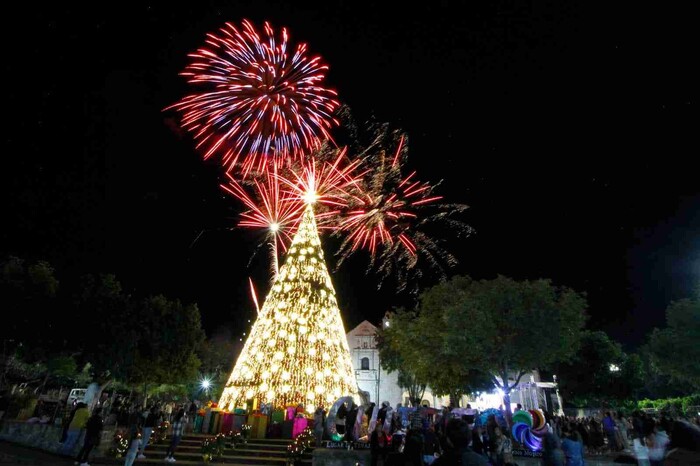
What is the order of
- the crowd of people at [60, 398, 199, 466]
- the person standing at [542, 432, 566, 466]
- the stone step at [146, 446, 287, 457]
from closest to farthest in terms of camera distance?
the person standing at [542, 432, 566, 466] < the crowd of people at [60, 398, 199, 466] < the stone step at [146, 446, 287, 457]

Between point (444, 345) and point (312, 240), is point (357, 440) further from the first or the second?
point (444, 345)

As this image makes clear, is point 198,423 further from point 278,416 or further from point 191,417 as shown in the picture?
point 278,416

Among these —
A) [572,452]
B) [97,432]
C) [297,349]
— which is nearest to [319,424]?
[297,349]

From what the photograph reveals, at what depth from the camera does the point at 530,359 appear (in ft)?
80.5

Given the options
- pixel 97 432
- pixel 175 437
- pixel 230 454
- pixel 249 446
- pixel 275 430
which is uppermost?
pixel 275 430

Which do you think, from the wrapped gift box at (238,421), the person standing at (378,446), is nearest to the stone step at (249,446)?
the wrapped gift box at (238,421)

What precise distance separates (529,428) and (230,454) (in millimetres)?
Result: 10385

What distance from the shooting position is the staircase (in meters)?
13.7

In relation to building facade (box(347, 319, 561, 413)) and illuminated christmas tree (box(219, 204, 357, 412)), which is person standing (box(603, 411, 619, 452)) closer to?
illuminated christmas tree (box(219, 204, 357, 412))

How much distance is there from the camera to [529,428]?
14.3 metres

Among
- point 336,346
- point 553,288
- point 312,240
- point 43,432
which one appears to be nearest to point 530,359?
point 553,288

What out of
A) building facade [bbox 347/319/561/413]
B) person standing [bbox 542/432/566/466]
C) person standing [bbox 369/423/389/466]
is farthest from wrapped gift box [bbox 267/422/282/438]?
building facade [bbox 347/319/561/413]

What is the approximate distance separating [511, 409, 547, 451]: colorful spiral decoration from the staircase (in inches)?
289

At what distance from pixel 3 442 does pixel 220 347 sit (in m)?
43.8
